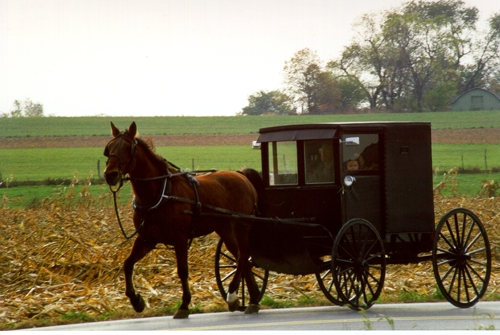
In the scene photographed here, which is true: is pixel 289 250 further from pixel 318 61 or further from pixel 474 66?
pixel 318 61

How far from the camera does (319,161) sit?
30.7 feet

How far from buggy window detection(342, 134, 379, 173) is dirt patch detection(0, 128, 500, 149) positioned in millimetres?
22233

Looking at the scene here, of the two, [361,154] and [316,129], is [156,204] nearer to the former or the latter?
[316,129]

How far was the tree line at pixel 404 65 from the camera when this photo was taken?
18547mm

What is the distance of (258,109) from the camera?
31.0 meters

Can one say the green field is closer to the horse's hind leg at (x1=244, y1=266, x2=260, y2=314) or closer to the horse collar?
the horse's hind leg at (x1=244, y1=266, x2=260, y2=314)

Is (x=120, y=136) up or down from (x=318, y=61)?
down

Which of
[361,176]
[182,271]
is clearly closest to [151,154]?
[182,271]

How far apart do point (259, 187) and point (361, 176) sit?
4.32 feet

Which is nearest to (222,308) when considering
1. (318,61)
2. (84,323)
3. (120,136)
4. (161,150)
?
(84,323)

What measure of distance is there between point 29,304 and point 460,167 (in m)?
21.1

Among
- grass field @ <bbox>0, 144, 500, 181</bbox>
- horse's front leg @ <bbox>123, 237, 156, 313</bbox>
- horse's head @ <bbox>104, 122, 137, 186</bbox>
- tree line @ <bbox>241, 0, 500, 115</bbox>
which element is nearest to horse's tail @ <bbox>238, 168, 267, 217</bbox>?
horse's front leg @ <bbox>123, 237, 156, 313</bbox>

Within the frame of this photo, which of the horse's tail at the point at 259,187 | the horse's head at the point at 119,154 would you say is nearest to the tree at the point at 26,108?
the horse's tail at the point at 259,187

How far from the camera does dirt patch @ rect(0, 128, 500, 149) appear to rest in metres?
32.5
